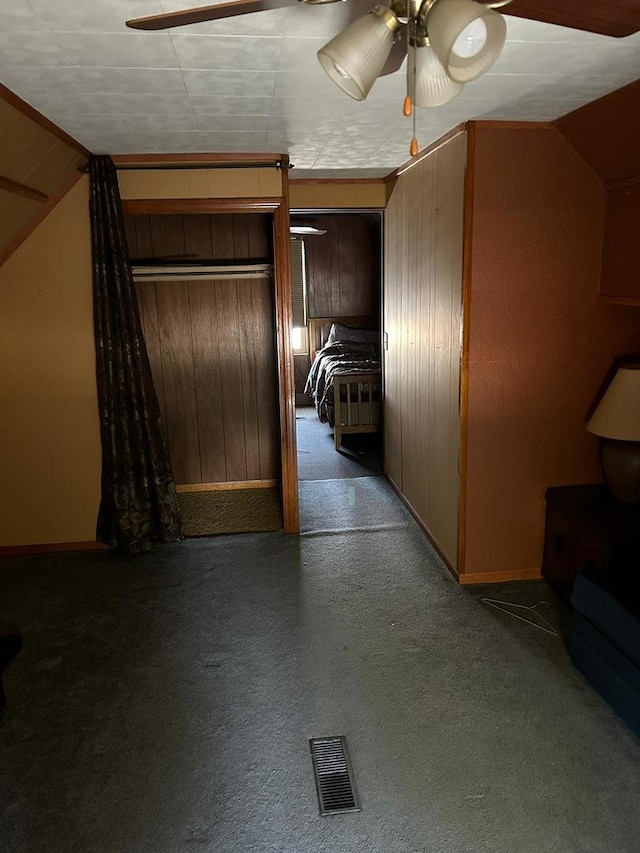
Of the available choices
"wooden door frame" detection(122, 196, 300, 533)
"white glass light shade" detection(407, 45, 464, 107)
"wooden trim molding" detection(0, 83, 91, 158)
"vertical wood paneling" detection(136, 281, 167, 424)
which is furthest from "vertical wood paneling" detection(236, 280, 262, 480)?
"white glass light shade" detection(407, 45, 464, 107)

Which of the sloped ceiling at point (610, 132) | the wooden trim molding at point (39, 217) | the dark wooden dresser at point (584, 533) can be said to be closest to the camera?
the sloped ceiling at point (610, 132)

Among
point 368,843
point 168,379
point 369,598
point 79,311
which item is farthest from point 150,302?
point 368,843

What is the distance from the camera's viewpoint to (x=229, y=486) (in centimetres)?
489

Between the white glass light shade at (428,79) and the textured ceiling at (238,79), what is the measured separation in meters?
0.32

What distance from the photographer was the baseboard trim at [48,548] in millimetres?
3830

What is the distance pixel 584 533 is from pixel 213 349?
294 cm

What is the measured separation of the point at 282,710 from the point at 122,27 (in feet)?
7.50

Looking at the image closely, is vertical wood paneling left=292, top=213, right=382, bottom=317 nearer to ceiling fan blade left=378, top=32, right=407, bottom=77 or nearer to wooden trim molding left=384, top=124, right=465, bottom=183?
wooden trim molding left=384, top=124, right=465, bottom=183

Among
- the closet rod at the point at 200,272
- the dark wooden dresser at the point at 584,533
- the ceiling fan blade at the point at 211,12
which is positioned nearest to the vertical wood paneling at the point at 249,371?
the closet rod at the point at 200,272

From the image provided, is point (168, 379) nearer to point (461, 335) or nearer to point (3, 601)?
point (3, 601)

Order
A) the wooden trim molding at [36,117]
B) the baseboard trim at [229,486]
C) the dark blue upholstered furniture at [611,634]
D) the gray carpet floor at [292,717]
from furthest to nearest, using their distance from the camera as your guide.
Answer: the baseboard trim at [229,486] < the wooden trim molding at [36,117] < the dark blue upholstered furniture at [611,634] < the gray carpet floor at [292,717]

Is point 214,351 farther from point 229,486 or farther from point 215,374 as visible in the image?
point 229,486

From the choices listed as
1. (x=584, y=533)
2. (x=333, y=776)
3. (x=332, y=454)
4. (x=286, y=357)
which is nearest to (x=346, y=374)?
(x=332, y=454)

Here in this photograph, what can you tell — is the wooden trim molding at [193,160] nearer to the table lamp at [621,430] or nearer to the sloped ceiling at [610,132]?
the sloped ceiling at [610,132]
